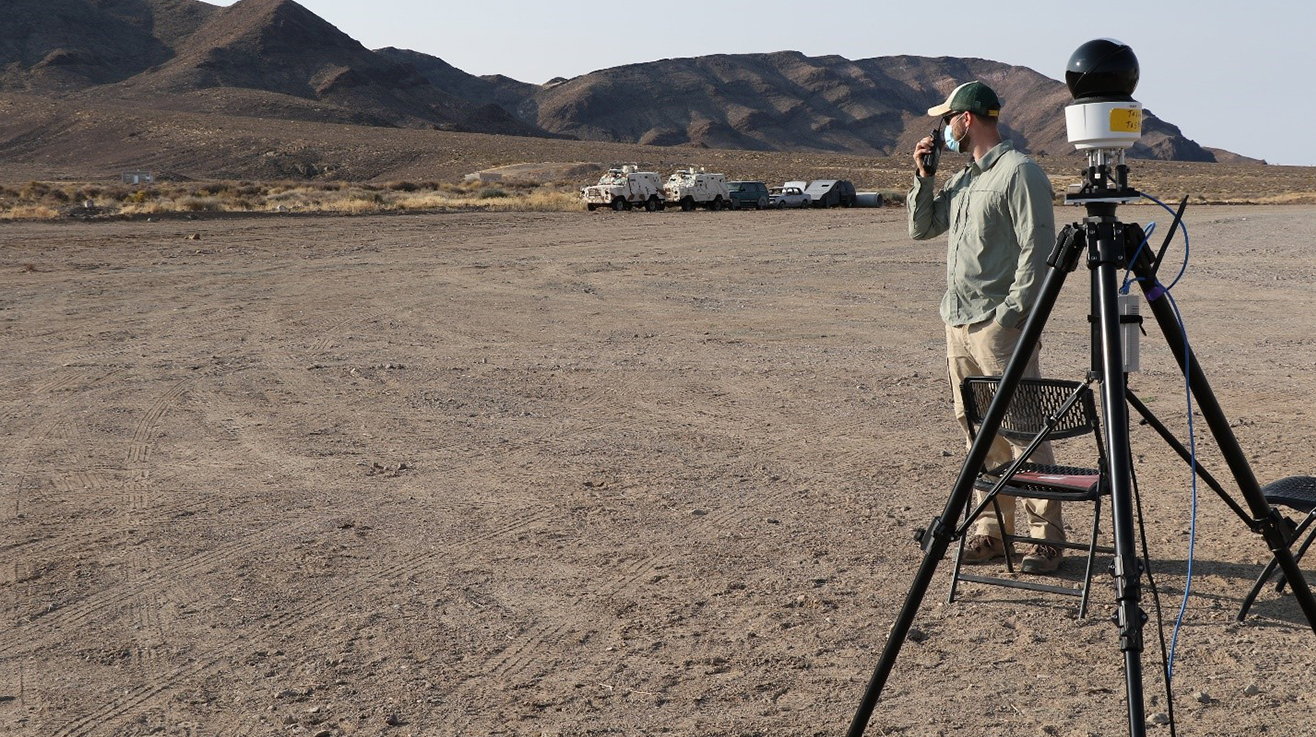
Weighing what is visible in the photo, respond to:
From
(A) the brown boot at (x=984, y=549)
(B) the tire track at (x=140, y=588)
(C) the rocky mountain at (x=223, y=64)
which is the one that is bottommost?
(A) the brown boot at (x=984, y=549)

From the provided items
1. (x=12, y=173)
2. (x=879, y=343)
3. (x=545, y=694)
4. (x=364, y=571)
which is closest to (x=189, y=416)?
(x=364, y=571)

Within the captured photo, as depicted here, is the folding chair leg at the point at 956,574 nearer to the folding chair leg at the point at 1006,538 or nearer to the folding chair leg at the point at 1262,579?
the folding chair leg at the point at 1006,538

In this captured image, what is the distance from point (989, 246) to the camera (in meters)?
4.84

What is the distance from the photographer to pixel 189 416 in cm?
831

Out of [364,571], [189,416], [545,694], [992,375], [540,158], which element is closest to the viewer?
[545,694]

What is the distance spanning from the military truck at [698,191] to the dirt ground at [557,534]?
31.4 meters

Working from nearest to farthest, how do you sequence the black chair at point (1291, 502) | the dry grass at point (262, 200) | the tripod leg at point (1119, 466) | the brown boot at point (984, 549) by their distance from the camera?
1. the tripod leg at point (1119, 466)
2. the black chair at point (1291, 502)
3. the brown boot at point (984, 549)
4. the dry grass at point (262, 200)

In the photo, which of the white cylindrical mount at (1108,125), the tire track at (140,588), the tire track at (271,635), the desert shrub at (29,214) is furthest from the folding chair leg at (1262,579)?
the desert shrub at (29,214)

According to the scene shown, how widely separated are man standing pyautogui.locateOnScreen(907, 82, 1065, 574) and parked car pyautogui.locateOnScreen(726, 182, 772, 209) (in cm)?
4043

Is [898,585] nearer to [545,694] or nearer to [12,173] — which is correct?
[545,694]

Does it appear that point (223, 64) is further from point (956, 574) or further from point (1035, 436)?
point (1035, 436)

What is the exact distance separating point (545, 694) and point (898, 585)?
163 centimetres

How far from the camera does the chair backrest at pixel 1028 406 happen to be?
4387mm

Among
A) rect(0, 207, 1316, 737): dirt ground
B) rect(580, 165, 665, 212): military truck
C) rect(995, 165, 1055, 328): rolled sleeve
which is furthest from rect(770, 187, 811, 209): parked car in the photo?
rect(995, 165, 1055, 328): rolled sleeve
